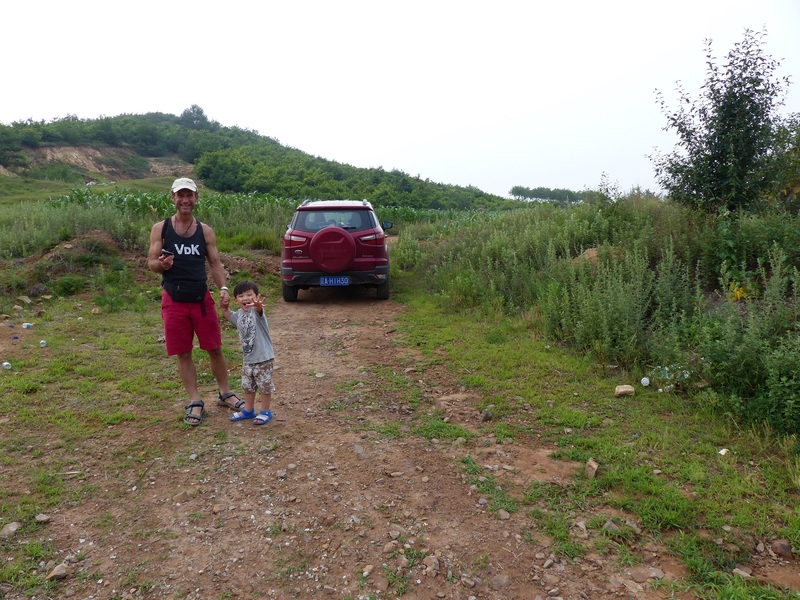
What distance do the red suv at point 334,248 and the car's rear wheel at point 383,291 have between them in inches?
2.9

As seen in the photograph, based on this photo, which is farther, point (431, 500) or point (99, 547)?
point (431, 500)

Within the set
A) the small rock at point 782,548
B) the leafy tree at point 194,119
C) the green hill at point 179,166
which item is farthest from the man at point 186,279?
the leafy tree at point 194,119

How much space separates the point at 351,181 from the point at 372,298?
113 ft

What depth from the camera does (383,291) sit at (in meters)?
9.77

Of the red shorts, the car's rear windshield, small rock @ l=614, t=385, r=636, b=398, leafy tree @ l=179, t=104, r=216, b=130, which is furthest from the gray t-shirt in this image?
leafy tree @ l=179, t=104, r=216, b=130

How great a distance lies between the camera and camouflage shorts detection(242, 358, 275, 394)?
177 inches

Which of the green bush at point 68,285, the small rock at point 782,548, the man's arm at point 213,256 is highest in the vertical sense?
the man's arm at point 213,256

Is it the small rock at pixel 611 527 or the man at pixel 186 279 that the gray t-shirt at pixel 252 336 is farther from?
the small rock at pixel 611 527

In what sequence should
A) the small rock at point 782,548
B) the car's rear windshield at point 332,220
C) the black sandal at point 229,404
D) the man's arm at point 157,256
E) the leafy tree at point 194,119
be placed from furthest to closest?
the leafy tree at point 194,119, the car's rear windshield at point 332,220, the black sandal at point 229,404, the man's arm at point 157,256, the small rock at point 782,548

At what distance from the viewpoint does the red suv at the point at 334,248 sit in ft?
29.4

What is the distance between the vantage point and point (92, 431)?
4320 mm

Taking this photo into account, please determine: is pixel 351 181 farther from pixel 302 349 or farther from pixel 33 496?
pixel 33 496

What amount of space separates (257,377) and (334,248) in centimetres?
468

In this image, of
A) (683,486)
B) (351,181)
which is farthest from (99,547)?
(351,181)
